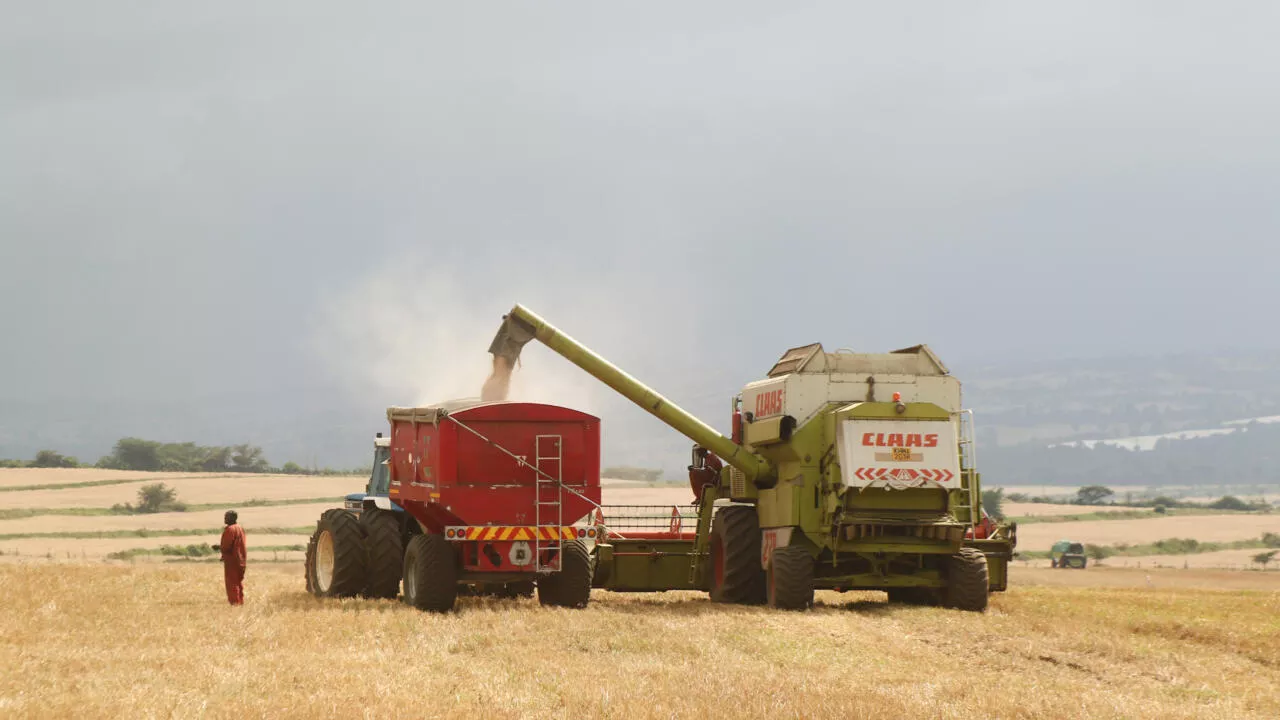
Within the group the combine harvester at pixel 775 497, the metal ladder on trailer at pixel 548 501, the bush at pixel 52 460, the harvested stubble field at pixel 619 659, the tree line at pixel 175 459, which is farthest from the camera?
the tree line at pixel 175 459

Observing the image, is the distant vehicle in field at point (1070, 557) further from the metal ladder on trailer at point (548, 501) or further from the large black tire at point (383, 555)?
the large black tire at point (383, 555)

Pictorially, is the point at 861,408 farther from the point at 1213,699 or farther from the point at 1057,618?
the point at 1213,699

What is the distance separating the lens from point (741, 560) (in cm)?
2355

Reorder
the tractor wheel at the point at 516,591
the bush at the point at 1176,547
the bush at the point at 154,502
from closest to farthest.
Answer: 1. the tractor wheel at the point at 516,591
2. the bush at the point at 1176,547
3. the bush at the point at 154,502

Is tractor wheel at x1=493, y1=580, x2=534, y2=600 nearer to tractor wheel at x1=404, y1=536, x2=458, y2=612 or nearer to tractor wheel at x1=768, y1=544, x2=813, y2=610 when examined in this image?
tractor wheel at x1=404, y1=536, x2=458, y2=612

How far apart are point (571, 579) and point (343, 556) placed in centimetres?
347

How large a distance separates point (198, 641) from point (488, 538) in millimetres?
5578

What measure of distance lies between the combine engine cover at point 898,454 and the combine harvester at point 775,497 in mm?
21

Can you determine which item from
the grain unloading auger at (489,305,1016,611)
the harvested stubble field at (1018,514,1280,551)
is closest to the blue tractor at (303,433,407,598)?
the grain unloading auger at (489,305,1016,611)

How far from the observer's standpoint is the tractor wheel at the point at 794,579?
21.5m

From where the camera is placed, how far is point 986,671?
15.0 m

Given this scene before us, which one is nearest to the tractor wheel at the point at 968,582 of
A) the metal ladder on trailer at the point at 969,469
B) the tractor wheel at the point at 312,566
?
the metal ladder on trailer at the point at 969,469

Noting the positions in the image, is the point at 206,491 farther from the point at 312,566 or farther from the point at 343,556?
the point at 343,556

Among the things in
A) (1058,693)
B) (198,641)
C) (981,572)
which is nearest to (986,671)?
(1058,693)
